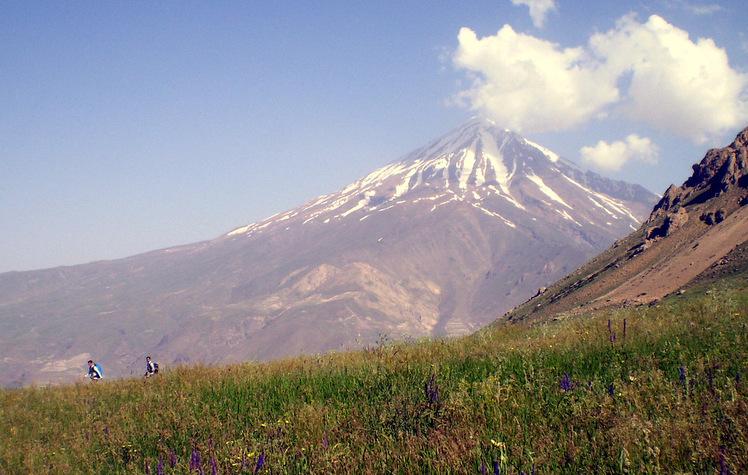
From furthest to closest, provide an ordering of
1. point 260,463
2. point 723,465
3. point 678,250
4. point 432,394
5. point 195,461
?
1. point 678,250
2. point 432,394
3. point 195,461
4. point 260,463
5. point 723,465

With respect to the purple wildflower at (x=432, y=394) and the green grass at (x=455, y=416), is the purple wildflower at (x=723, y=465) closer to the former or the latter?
the green grass at (x=455, y=416)

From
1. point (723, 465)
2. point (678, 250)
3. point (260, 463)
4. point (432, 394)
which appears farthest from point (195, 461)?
point (678, 250)

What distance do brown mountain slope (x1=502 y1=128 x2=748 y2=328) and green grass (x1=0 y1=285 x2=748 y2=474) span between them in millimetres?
21208

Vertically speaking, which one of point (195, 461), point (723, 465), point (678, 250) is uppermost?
point (195, 461)

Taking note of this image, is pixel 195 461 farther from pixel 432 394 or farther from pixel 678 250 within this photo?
pixel 678 250

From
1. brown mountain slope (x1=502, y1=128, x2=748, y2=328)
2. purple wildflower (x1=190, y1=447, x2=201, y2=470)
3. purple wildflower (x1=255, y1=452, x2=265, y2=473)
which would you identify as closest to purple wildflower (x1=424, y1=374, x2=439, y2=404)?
purple wildflower (x1=255, y1=452, x2=265, y2=473)

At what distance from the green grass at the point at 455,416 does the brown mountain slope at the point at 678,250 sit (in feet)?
69.6

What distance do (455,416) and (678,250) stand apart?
34.5 meters

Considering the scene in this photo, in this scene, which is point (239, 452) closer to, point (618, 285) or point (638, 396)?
point (638, 396)

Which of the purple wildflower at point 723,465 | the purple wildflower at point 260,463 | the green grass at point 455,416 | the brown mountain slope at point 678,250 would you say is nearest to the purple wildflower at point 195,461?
the green grass at point 455,416

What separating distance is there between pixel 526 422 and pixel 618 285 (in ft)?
105

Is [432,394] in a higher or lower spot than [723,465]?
higher

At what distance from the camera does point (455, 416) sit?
4254 mm

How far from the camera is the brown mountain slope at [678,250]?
28703 mm
